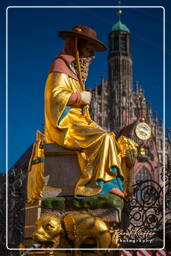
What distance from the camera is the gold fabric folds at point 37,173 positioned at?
6367 mm

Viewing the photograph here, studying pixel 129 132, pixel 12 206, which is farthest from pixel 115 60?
pixel 12 206

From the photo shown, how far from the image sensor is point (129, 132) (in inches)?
1801

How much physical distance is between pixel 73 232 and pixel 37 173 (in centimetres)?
121

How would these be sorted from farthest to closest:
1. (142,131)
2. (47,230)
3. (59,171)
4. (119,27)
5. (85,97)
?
(119,27) → (142,131) → (85,97) → (59,171) → (47,230)

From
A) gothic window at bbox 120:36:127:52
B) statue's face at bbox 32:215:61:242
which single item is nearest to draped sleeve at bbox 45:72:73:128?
statue's face at bbox 32:215:61:242

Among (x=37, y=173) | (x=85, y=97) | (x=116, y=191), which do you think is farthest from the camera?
(x=37, y=173)

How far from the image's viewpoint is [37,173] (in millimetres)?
6492

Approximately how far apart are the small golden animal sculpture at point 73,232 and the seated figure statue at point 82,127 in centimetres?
34

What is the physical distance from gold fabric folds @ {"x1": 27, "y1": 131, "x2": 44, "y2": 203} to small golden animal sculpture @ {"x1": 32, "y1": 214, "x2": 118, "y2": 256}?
747 mm

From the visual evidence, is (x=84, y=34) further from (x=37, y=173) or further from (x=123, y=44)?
(x=123, y=44)

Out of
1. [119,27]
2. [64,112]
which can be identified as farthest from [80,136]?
[119,27]

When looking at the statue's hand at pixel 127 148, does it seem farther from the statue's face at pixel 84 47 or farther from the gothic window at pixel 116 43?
the gothic window at pixel 116 43

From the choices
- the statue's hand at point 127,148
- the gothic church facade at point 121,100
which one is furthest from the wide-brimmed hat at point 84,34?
the gothic church facade at point 121,100

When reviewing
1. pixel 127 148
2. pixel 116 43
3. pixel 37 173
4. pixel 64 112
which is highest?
pixel 116 43
